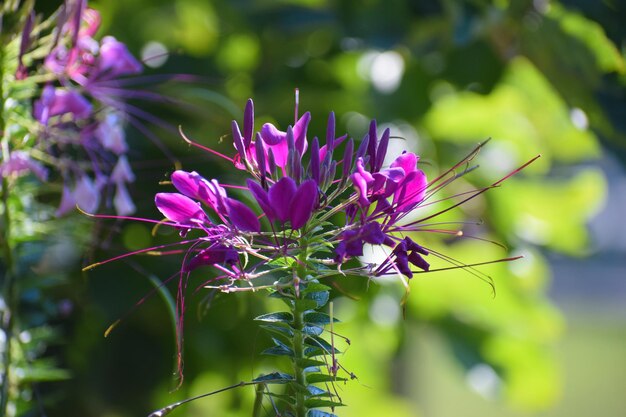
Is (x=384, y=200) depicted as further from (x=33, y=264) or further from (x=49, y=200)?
(x=49, y=200)

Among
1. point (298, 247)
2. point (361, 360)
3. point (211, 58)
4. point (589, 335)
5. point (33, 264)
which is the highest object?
point (298, 247)

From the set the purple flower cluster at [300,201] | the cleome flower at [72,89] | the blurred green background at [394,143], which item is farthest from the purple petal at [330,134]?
the blurred green background at [394,143]

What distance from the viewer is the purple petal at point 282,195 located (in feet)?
0.65

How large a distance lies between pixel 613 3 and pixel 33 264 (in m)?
0.45

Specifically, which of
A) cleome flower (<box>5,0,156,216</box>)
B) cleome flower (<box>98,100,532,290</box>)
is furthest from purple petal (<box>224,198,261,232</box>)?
cleome flower (<box>5,0,156,216</box>)

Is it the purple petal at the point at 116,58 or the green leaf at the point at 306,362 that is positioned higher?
the purple petal at the point at 116,58

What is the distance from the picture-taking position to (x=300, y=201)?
200 mm

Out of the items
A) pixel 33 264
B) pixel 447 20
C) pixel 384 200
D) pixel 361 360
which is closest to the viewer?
pixel 384 200

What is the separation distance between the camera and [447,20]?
68 centimetres

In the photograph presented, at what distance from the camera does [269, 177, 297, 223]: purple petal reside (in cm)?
20

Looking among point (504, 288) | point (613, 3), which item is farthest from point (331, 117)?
point (504, 288)

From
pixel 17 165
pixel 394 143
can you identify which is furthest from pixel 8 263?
pixel 394 143

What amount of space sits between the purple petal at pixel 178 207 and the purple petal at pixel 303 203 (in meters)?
0.03

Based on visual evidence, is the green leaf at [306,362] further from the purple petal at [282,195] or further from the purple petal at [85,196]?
the purple petal at [85,196]
